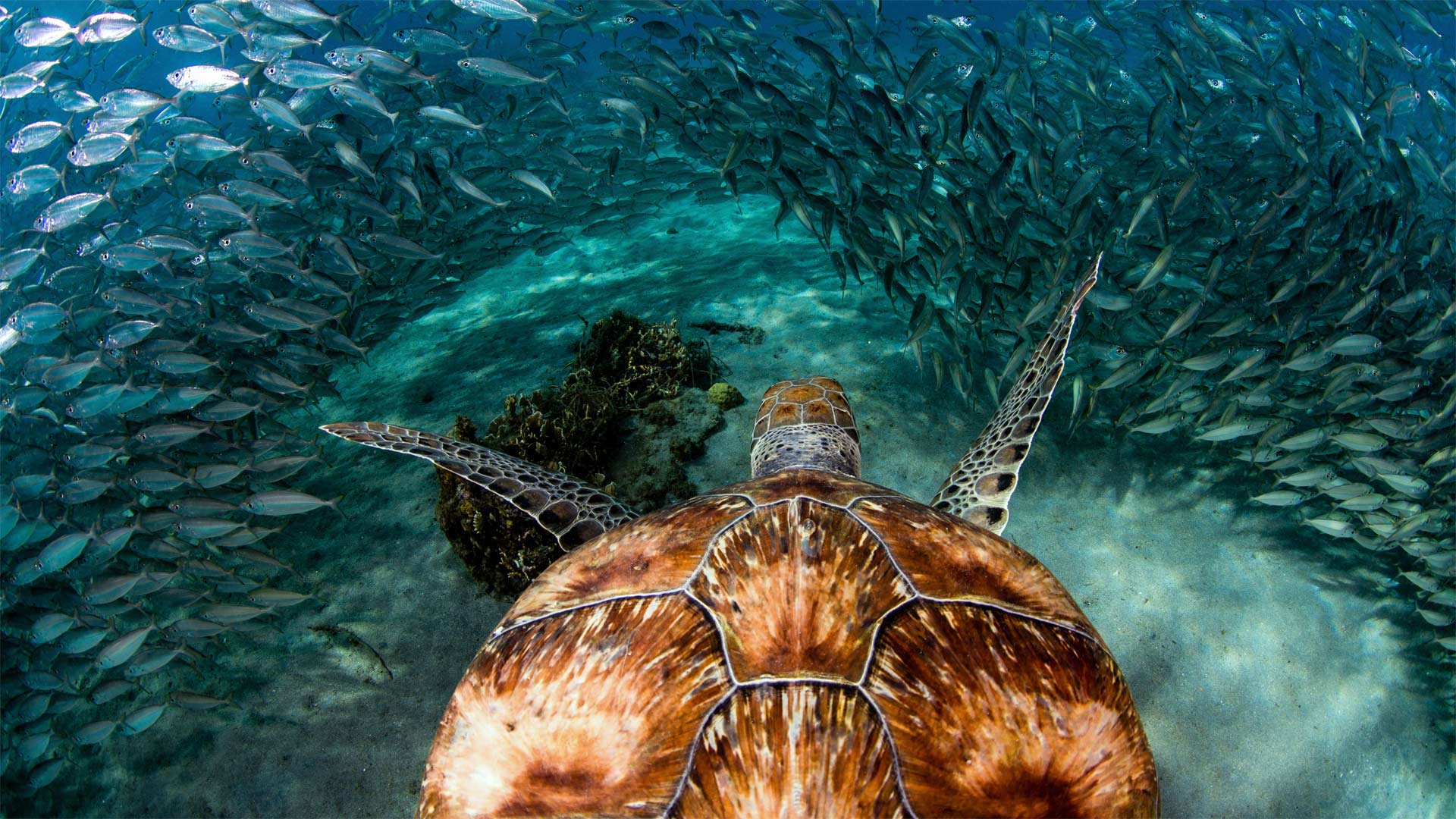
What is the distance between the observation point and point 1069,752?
138 cm

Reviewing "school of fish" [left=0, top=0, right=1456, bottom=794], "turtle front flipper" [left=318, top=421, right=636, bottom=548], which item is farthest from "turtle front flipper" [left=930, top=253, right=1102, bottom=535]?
"turtle front flipper" [left=318, top=421, right=636, bottom=548]

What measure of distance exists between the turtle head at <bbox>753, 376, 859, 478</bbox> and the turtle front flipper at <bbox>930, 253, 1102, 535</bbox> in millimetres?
470

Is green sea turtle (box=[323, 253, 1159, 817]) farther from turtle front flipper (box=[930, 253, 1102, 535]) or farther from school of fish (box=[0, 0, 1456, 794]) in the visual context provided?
school of fish (box=[0, 0, 1456, 794])

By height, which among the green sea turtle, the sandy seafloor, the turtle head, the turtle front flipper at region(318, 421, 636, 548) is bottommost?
the sandy seafloor

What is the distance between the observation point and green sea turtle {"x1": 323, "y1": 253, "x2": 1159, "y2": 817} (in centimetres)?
124

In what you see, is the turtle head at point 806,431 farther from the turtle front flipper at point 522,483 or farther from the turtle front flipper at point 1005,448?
the turtle front flipper at point 522,483

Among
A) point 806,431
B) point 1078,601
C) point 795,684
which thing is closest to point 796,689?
point 795,684

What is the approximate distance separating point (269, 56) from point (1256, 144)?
8.72 m

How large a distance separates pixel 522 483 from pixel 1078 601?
9.74ft

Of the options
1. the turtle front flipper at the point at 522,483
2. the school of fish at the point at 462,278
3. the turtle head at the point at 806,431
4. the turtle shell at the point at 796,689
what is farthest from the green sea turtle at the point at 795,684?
the school of fish at the point at 462,278

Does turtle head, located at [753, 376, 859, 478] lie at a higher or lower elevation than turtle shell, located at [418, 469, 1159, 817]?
lower

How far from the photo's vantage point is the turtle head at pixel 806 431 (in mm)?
2668

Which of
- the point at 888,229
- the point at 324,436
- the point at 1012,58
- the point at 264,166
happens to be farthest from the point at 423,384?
the point at 1012,58

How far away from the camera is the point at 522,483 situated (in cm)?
263
